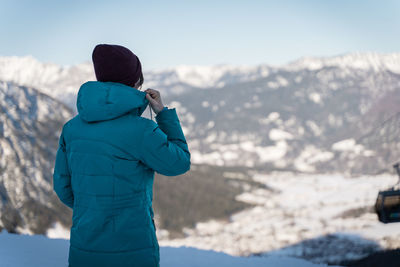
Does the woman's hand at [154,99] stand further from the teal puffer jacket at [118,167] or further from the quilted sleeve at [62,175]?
the quilted sleeve at [62,175]

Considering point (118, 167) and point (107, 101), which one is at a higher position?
point (107, 101)

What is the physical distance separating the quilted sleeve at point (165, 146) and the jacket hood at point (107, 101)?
9.2 inches

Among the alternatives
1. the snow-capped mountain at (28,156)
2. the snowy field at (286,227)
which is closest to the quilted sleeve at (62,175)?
the snow-capped mountain at (28,156)

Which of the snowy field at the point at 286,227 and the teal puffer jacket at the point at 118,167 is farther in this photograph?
the snowy field at the point at 286,227

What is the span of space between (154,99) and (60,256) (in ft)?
20.5

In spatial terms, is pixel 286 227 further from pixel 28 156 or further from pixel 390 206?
pixel 390 206

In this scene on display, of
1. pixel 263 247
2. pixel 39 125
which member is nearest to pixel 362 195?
pixel 263 247

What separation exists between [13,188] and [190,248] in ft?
348

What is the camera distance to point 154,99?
13.4 feet

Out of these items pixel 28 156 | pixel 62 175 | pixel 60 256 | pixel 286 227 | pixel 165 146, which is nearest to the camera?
pixel 165 146

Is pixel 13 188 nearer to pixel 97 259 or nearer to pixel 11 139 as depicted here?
pixel 11 139

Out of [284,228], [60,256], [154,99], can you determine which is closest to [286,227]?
[284,228]

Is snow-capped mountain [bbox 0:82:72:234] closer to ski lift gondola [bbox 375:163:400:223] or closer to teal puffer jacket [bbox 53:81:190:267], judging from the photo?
ski lift gondola [bbox 375:163:400:223]

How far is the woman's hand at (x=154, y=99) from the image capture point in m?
4.00
